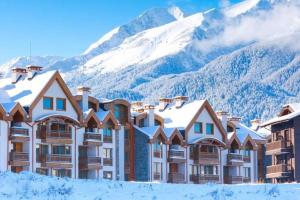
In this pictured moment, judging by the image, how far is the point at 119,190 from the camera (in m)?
33.2

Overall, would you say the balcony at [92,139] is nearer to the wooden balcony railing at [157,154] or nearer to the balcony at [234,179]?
the wooden balcony railing at [157,154]

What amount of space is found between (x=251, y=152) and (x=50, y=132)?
31.5m

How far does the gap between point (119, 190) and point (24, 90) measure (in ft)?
157


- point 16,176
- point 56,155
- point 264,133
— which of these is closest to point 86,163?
point 56,155

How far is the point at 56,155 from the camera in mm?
77688

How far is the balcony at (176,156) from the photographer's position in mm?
89500

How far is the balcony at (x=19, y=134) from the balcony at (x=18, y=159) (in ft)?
3.94

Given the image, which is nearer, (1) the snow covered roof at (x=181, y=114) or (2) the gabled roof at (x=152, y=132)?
(2) the gabled roof at (x=152, y=132)

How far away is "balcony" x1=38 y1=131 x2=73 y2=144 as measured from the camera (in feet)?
254

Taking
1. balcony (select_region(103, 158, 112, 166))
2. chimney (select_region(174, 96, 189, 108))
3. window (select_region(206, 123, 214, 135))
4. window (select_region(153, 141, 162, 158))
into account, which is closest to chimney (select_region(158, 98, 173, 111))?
chimney (select_region(174, 96, 189, 108))

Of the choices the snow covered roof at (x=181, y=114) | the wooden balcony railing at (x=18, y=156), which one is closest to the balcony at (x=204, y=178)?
the snow covered roof at (x=181, y=114)

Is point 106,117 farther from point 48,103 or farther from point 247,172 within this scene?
point 247,172

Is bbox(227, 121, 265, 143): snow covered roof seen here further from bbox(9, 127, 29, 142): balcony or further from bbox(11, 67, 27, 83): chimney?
bbox(9, 127, 29, 142): balcony

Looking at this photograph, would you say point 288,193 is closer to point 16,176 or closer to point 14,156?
point 16,176
